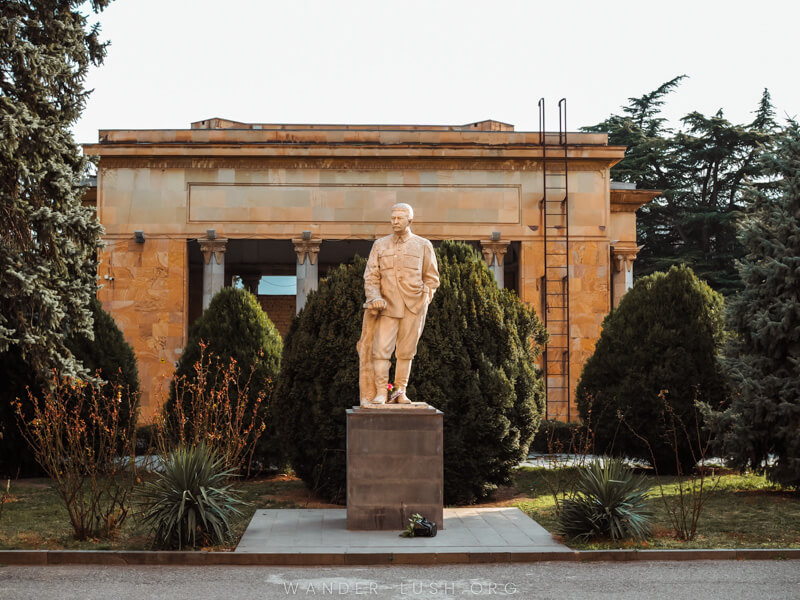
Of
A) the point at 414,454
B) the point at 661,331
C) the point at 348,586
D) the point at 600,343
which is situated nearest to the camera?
the point at 348,586

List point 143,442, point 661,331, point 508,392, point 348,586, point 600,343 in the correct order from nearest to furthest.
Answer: point 348,586, point 508,392, point 661,331, point 600,343, point 143,442

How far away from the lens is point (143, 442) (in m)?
19.9

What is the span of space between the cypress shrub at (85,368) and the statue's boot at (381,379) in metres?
6.00

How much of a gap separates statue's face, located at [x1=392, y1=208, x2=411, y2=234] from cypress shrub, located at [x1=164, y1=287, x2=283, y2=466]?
19.9ft

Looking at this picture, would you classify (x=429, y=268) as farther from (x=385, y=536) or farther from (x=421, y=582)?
(x=421, y=582)

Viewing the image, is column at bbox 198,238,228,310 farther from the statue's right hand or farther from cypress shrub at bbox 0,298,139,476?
the statue's right hand

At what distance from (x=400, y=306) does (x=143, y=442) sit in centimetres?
1085

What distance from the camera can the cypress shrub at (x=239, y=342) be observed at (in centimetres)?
1661

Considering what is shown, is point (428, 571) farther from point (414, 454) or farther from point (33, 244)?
point (33, 244)

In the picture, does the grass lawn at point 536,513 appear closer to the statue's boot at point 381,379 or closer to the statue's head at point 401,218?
the statue's boot at point 381,379

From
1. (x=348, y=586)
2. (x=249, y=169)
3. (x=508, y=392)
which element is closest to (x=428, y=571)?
(x=348, y=586)

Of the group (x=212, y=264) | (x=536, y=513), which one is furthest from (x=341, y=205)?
(x=536, y=513)

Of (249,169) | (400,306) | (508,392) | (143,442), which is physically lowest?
(143,442)

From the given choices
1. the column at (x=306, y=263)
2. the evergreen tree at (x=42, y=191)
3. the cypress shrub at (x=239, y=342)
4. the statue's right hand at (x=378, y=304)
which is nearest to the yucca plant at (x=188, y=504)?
the statue's right hand at (x=378, y=304)
